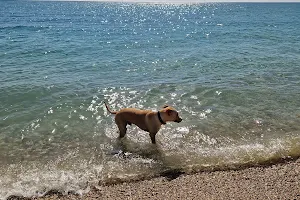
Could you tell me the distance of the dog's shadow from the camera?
298 inches

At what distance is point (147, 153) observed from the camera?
334 inches

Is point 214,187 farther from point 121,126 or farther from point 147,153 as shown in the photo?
point 121,126

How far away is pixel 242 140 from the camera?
9172 millimetres

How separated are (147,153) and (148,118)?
970 mm

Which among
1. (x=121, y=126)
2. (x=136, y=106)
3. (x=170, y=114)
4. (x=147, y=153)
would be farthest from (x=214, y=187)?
(x=136, y=106)

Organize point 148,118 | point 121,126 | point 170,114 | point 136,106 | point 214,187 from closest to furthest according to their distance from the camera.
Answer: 1. point 214,187
2. point 170,114
3. point 148,118
4. point 121,126
5. point 136,106

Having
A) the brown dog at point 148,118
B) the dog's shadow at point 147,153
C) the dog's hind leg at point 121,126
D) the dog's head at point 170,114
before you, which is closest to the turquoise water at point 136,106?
the dog's shadow at point 147,153

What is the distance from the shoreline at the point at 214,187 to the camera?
6457mm

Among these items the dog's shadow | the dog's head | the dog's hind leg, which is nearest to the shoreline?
the dog's shadow

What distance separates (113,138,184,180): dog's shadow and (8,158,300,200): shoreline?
0.82ft

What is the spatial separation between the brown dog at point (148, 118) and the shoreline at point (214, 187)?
5.26ft

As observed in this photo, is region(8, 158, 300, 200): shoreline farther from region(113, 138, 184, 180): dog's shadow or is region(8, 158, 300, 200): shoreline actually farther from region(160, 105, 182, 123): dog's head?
region(160, 105, 182, 123): dog's head

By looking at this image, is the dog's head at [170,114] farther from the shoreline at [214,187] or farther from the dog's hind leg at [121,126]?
the shoreline at [214,187]

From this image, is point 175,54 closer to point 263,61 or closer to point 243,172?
point 263,61
